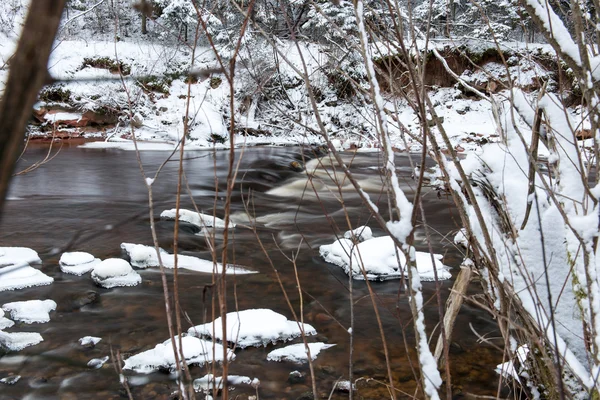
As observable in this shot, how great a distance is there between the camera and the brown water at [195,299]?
10.9ft

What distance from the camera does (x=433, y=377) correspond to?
1.16m

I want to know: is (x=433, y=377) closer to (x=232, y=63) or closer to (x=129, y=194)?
(x=232, y=63)

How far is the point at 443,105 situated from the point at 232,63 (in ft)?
68.7

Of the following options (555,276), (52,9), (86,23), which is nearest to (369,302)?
(555,276)

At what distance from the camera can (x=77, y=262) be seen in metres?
4.99

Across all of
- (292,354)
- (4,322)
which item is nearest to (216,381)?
(292,354)

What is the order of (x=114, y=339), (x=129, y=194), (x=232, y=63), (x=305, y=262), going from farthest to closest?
1. (x=129, y=194)
2. (x=305, y=262)
3. (x=114, y=339)
4. (x=232, y=63)

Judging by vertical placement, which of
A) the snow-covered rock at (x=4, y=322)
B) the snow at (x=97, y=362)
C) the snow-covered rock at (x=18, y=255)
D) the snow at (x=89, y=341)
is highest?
the snow-covered rock at (x=18, y=255)

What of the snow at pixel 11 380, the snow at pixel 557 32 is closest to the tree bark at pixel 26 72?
the snow at pixel 557 32

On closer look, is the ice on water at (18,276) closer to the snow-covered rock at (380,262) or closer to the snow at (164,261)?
the snow at (164,261)

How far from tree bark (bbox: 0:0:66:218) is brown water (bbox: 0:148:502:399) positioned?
612 millimetres

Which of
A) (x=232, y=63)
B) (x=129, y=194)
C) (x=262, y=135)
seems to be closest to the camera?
(x=232, y=63)

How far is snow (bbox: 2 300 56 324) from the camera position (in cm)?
398

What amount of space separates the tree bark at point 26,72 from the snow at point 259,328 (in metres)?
3.45
